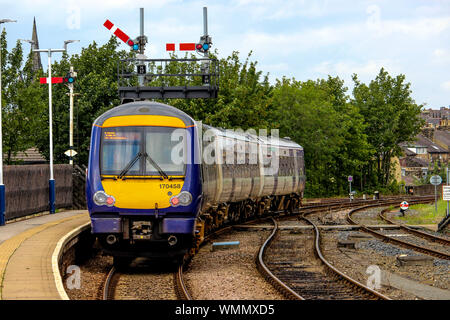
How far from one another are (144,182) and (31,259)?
2.51 meters

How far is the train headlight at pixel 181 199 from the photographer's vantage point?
1366 centimetres

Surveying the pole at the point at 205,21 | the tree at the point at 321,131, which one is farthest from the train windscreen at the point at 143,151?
the tree at the point at 321,131

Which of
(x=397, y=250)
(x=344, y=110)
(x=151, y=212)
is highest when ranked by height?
(x=344, y=110)

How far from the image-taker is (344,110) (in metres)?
77.1

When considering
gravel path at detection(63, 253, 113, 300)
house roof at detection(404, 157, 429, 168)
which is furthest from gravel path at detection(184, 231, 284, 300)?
house roof at detection(404, 157, 429, 168)

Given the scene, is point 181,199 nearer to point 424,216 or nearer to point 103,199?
point 103,199

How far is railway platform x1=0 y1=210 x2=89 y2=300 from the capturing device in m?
10.0

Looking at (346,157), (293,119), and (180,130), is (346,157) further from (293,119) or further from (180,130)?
(180,130)

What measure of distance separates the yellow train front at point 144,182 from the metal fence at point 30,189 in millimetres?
7686

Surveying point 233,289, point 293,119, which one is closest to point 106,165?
point 233,289

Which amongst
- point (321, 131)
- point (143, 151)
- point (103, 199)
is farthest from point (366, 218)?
point (321, 131)

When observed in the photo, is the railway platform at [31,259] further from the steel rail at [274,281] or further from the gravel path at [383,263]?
the gravel path at [383,263]

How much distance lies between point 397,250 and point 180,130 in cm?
693

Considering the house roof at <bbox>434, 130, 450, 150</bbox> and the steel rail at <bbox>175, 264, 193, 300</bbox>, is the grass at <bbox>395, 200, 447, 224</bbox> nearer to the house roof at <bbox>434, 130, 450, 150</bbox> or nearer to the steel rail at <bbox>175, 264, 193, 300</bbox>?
A: the steel rail at <bbox>175, 264, 193, 300</bbox>
